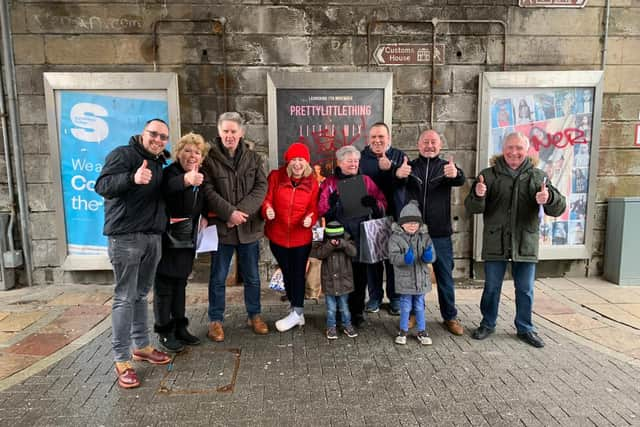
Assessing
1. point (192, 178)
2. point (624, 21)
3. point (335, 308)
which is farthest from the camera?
point (624, 21)

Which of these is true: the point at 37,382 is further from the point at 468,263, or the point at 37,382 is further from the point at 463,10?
the point at 463,10

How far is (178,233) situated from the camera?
353 cm

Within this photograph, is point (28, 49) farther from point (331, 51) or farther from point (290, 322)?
point (290, 322)

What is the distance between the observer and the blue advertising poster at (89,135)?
531 cm

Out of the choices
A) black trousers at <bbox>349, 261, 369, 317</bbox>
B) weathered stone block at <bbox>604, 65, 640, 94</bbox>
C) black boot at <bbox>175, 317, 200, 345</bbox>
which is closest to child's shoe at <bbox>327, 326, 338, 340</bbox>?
black trousers at <bbox>349, 261, 369, 317</bbox>

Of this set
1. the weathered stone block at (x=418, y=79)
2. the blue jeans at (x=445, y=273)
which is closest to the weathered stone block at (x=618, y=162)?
the weathered stone block at (x=418, y=79)

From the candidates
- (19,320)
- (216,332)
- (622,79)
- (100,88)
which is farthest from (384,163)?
(19,320)

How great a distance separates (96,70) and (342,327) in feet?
13.9

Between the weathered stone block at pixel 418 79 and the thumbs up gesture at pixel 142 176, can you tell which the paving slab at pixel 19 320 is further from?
the weathered stone block at pixel 418 79

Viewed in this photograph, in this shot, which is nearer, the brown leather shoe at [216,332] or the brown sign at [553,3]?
the brown leather shoe at [216,332]

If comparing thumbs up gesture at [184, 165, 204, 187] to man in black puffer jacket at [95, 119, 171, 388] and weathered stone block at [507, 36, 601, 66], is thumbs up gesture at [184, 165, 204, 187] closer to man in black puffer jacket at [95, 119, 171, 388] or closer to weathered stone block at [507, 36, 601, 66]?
man in black puffer jacket at [95, 119, 171, 388]

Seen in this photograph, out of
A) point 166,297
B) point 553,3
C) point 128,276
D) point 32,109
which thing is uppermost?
point 553,3

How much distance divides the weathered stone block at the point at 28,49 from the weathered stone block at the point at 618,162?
724 centimetres

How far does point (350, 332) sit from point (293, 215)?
1217 mm
